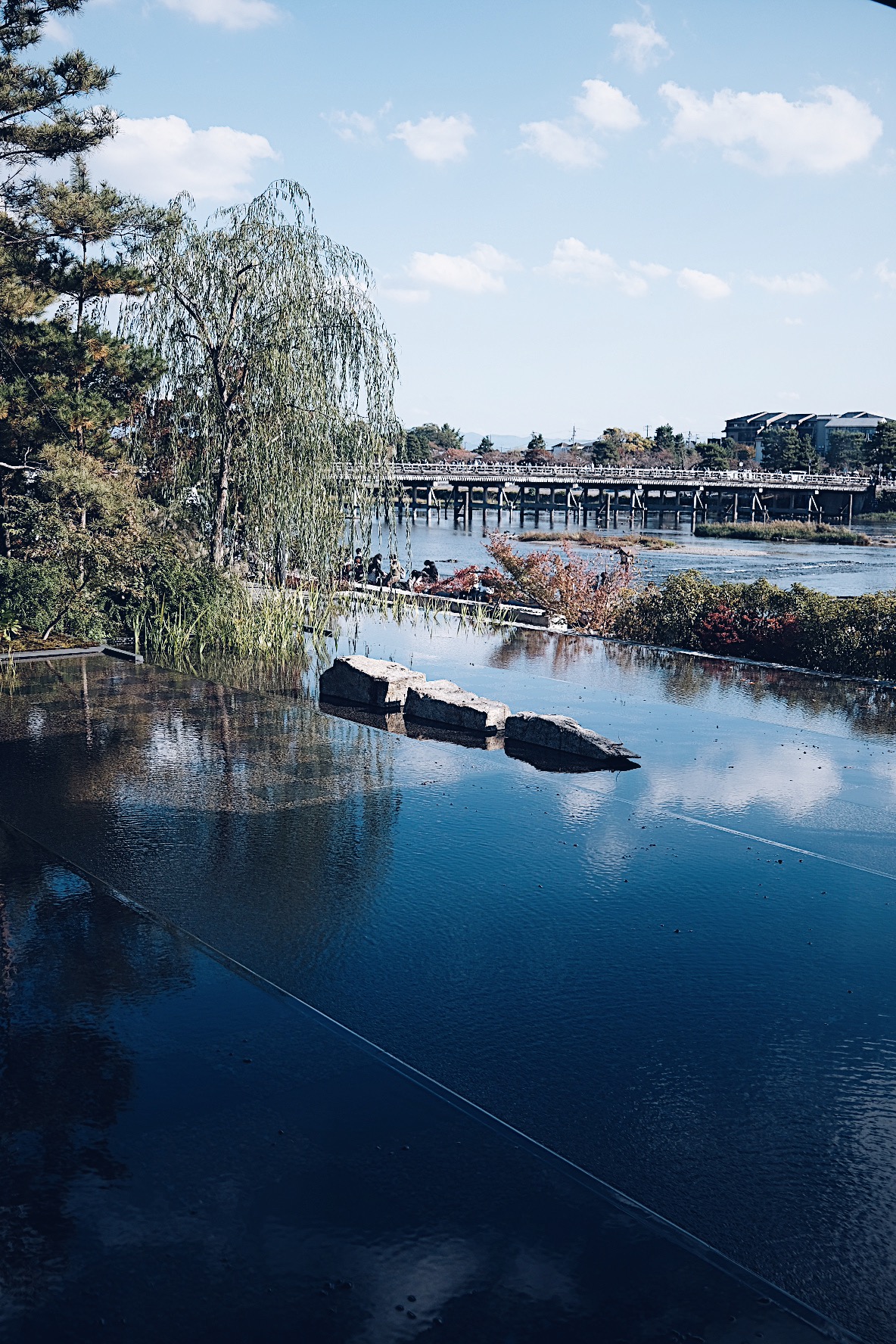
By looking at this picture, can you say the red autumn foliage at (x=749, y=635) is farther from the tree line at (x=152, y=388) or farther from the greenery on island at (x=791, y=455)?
the greenery on island at (x=791, y=455)

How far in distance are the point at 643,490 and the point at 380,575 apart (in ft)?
215

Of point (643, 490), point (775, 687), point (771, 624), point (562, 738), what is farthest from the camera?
point (643, 490)

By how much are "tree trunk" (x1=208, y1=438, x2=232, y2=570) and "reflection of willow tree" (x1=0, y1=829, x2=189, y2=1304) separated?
11.0 m

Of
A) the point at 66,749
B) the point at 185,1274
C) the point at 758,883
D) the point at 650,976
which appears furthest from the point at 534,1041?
the point at 66,749

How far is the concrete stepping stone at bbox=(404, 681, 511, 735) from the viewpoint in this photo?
38.6 feet

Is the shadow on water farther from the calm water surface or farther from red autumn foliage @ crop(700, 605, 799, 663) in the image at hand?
the calm water surface

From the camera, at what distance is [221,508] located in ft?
58.3

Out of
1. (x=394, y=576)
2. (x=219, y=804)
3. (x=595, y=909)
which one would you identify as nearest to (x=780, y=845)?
(x=595, y=909)

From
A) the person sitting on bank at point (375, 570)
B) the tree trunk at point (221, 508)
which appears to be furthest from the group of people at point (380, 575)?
the tree trunk at point (221, 508)

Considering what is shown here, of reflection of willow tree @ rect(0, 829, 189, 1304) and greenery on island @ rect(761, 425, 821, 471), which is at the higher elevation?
greenery on island @ rect(761, 425, 821, 471)

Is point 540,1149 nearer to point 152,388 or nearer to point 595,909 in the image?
point 595,909

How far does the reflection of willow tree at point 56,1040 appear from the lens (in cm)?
388

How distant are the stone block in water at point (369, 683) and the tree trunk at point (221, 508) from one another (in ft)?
17.1

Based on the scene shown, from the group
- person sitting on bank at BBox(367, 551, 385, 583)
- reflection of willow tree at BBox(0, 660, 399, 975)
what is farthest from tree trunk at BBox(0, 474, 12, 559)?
person sitting on bank at BBox(367, 551, 385, 583)
